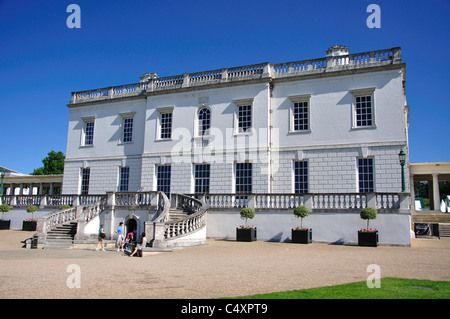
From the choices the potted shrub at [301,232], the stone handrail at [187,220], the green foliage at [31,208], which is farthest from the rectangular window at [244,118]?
the green foliage at [31,208]

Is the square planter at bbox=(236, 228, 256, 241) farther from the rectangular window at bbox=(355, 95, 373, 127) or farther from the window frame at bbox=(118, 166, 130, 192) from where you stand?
the window frame at bbox=(118, 166, 130, 192)

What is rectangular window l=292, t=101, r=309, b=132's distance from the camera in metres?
24.8

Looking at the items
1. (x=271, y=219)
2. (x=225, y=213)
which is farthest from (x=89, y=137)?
(x=271, y=219)

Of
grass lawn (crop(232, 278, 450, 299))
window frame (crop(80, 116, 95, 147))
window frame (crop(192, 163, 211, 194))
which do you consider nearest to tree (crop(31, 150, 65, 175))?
window frame (crop(80, 116, 95, 147))

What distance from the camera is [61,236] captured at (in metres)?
21.1

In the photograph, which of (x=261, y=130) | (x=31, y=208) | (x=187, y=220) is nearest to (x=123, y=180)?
(x=31, y=208)

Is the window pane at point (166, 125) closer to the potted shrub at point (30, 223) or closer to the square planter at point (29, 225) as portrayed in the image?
the potted shrub at point (30, 223)

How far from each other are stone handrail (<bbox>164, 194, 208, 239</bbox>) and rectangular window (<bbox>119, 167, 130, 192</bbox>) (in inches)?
308

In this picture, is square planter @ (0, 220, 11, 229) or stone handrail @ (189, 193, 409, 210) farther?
square planter @ (0, 220, 11, 229)

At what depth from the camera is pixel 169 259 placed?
14.2 metres

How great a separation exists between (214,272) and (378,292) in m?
4.78

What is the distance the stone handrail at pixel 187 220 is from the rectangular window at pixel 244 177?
4.05 meters

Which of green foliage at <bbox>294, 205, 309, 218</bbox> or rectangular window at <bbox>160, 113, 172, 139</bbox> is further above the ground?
rectangular window at <bbox>160, 113, 172, 139</bbox>

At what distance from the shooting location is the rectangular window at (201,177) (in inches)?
1035
